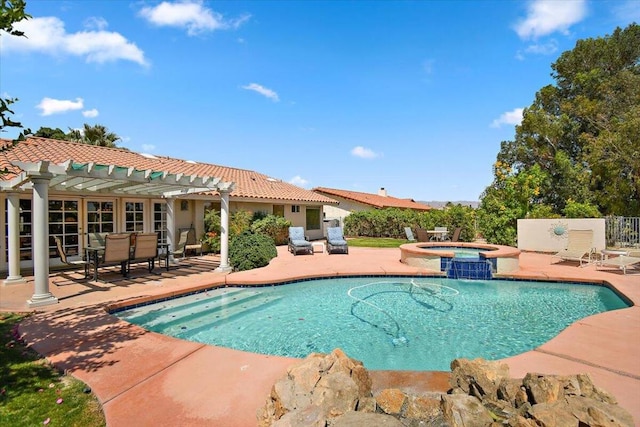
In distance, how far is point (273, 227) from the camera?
19.2m

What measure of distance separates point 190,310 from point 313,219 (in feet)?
60.6

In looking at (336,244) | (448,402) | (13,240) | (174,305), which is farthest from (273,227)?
(448,402)

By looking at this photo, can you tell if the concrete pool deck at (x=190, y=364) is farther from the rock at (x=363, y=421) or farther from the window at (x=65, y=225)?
the window at (x=65, y=225)

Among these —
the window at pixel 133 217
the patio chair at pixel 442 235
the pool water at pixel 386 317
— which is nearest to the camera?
the pool water at pixel 386 317

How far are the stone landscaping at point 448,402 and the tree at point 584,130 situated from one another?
18.1 metres

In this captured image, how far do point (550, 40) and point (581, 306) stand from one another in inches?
581

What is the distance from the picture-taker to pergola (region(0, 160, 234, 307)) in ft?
23.2

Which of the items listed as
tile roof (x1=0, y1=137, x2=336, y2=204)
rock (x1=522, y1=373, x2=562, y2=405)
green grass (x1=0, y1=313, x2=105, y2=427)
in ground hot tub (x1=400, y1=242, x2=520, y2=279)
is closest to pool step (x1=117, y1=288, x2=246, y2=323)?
green grass (x1=0, y1=313, x2=105, y2=427)

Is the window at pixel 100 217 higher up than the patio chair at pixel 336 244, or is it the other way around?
the window at pixel 100 217

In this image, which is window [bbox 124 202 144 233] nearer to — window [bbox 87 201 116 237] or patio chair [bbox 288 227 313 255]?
window [bbox 87 201 116 237]

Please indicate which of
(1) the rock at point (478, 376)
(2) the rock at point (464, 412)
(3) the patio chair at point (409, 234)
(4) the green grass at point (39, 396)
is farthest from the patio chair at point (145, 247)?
(3) the patio chair at point (409, 234)

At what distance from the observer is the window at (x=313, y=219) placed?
25406 mm

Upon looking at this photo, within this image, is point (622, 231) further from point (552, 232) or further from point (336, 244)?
point (336, 244)

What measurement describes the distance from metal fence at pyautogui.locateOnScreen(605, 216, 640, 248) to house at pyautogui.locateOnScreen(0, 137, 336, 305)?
18.5 meters
